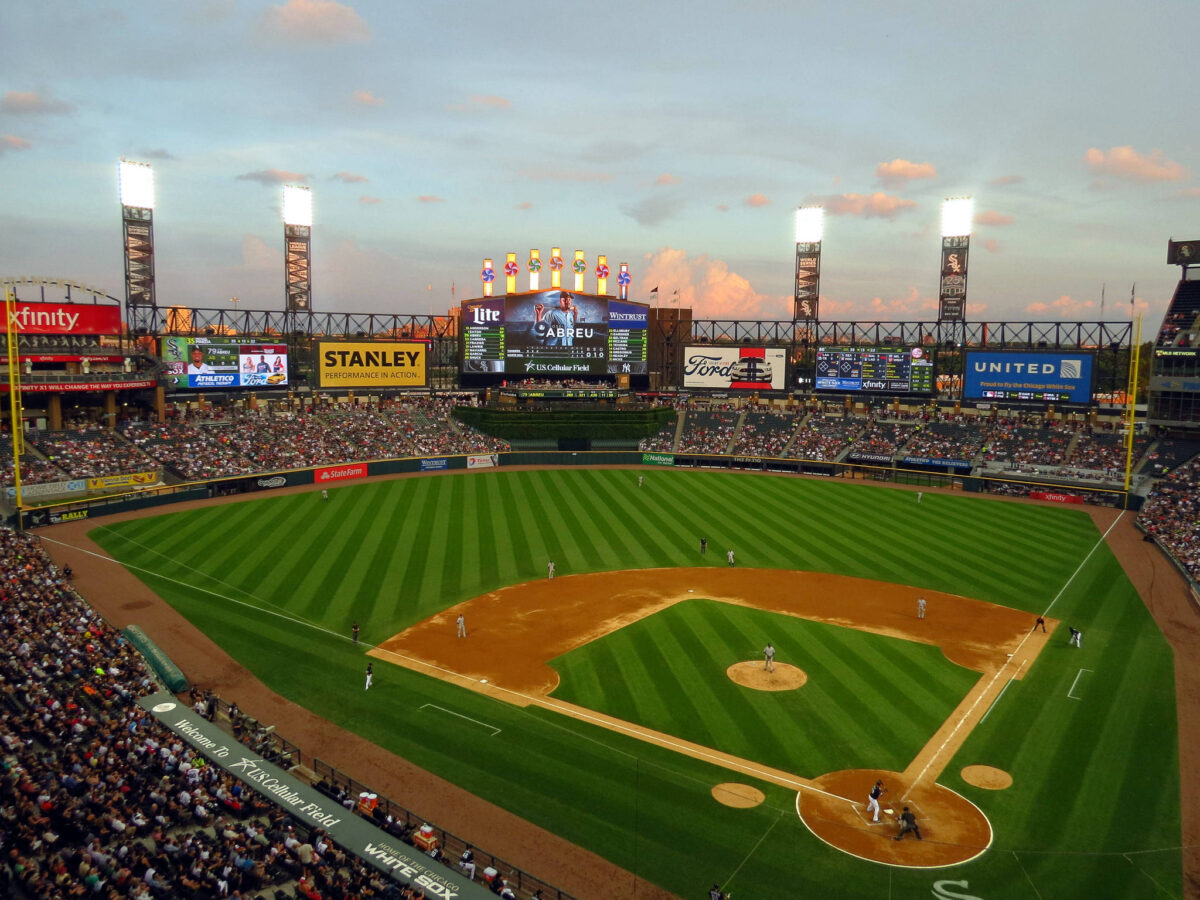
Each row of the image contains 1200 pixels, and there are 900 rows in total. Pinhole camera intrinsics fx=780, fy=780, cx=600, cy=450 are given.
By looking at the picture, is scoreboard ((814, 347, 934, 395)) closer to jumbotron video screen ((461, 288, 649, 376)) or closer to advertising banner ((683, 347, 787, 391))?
advertising banner ((683, 347, 787, 391))

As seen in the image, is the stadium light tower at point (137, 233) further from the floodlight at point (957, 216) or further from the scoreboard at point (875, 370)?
the floodlight at point (957, 216)

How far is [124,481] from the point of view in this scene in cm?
4806

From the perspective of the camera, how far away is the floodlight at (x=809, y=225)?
77.2 m

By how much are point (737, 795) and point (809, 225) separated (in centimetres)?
6805

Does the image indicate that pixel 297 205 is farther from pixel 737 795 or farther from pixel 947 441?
pixel 737 795

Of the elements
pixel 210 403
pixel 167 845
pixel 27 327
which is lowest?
pixel 167 845

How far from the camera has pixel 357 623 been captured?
3000 centimetres

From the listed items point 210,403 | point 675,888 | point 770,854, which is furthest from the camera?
point 210,403

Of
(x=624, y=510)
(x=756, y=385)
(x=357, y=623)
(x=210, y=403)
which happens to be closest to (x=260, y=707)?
(x=357, y=623)

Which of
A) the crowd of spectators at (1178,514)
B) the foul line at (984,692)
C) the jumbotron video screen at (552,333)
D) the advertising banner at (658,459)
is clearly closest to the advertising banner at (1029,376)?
the crowd of spectators at (1178,514)

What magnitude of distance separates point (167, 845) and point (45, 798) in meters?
2.80

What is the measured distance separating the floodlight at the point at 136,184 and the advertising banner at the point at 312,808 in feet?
176

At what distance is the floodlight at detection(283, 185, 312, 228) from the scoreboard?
49539 mm

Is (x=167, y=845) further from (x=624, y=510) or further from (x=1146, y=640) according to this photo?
(x=624, y=510)
